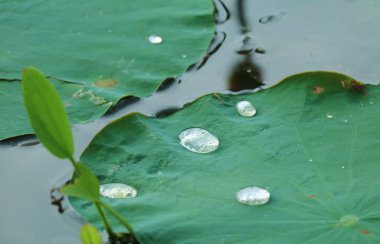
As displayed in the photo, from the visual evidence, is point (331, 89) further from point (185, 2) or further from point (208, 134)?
point (185, 2)

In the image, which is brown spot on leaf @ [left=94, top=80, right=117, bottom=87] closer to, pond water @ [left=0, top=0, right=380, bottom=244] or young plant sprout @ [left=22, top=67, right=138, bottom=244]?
pond water @ [left=0, top=0, right=380, bottom=244]

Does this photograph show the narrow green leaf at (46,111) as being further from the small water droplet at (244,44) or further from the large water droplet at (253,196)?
the small water droplet at (244,44)

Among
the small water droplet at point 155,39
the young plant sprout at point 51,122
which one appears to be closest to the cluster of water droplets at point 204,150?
the young plant sprout at point 51,122

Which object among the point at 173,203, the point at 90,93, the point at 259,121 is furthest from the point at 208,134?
the point at 90,93

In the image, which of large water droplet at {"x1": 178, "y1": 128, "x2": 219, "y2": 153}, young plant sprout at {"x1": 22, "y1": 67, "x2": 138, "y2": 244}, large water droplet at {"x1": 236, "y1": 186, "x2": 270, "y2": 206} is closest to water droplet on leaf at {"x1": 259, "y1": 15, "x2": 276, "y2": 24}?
large water droplet at {"x1": 178, "y1": 128, "x2": 219, "y2": 153}

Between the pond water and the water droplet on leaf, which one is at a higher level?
the water droplet on leaf
